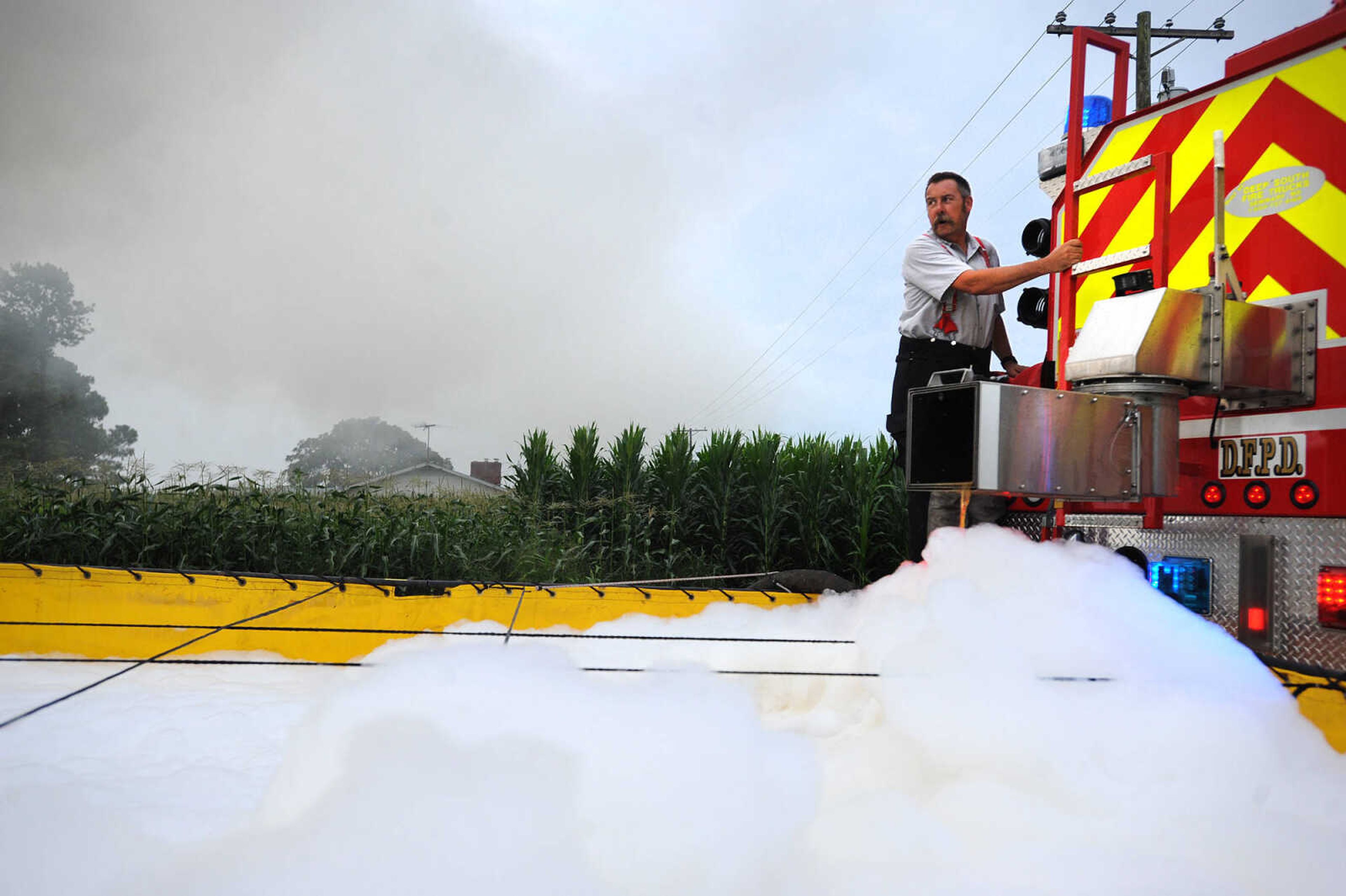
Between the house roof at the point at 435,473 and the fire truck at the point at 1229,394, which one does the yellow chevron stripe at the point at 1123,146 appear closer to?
the fire truck at the point at 1229,394

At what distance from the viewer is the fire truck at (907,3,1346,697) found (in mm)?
2035

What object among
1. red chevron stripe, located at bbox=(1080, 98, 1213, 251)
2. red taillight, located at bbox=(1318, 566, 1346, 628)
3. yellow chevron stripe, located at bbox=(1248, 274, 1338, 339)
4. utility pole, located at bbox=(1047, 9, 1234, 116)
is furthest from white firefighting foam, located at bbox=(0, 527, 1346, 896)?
utility pole, located at bbox=(1047, 9, 1234, 116)

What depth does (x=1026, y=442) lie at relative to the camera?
6.46 ft

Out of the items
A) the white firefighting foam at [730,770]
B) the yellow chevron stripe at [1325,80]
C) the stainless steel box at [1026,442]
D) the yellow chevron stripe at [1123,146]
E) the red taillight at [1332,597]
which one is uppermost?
the yellow chevron stripe at [1123,146]

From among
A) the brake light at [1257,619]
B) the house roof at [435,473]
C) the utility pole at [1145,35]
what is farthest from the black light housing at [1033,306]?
the utility pole at [1145,35]

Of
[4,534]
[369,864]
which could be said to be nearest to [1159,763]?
[369,864]

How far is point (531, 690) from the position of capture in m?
1.65

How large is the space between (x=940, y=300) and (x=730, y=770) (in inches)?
96.9

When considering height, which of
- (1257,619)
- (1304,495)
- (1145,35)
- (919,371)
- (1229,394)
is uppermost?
(1145,35)

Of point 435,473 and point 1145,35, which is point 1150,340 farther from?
point 1145,35

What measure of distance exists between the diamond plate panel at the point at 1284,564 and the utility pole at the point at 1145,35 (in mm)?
15959

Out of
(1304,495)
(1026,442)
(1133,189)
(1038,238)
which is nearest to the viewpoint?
(1026,442)

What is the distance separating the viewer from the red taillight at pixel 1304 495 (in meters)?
2.10

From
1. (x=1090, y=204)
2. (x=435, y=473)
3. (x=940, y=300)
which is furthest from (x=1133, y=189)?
(x=435, y=473)
